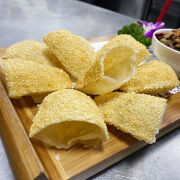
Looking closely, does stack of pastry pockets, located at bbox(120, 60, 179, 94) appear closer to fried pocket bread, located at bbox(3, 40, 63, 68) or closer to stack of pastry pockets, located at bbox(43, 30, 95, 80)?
stack of pastry pockets, located at bbox(43, 30, 95, 80)

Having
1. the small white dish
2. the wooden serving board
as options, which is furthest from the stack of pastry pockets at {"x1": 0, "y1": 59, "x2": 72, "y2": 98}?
the small white dish

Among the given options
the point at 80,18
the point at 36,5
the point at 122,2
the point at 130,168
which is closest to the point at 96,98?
the point at 130,168

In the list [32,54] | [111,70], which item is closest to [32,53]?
[32,54]

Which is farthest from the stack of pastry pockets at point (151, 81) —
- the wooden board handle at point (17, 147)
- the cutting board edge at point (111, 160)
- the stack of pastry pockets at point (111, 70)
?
the wooden board handle at point (17, 147)

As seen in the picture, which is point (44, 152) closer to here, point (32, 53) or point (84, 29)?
point (32, 53)

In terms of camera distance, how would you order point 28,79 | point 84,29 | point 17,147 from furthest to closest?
1. point 84,29
2. point 28,79
3. point 17,147

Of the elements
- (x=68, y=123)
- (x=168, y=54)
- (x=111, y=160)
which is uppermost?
(x=168, y=54)

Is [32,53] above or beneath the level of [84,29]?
above
